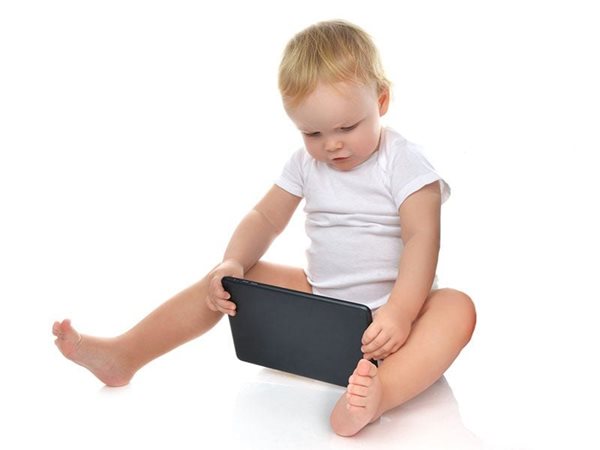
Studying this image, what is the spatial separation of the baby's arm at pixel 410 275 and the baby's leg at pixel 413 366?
2cm

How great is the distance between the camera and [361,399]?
1.40 metres

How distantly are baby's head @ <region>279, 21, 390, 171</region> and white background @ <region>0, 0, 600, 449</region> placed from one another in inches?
18.8

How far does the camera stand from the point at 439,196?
5.29 ft

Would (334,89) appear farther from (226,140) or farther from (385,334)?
(226,140)

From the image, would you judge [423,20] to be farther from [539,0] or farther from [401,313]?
[401,313]

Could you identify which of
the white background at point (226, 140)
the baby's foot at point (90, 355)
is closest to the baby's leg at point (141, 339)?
the baby's foot at point (90, 355)

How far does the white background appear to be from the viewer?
2156 mm

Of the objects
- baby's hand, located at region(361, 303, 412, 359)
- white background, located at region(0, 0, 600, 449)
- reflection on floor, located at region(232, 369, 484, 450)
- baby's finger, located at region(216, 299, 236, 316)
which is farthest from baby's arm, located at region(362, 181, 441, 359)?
white background, located at region(0, 0, 600, 449)

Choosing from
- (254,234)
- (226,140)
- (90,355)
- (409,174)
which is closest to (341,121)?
(409,174)

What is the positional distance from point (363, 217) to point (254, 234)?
0.18 metres

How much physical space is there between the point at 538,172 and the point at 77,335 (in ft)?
4.17

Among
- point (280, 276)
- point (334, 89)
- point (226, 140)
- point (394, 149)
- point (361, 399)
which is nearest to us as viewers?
point (361, 399)

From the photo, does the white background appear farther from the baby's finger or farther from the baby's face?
the baby's face

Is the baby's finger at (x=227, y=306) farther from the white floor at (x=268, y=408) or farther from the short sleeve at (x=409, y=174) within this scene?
the short sleeve at (x=409, y=174)
